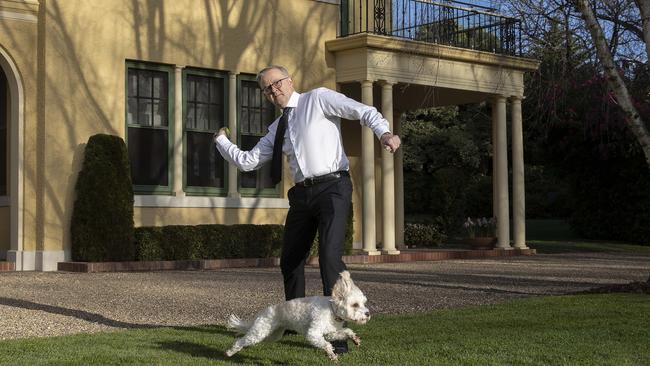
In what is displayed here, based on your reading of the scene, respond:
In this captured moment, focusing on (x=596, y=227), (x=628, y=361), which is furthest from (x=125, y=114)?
(x=596, y=227)

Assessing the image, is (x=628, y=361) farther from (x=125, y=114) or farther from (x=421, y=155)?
(x=421, y=155)

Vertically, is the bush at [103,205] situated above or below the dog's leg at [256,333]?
above

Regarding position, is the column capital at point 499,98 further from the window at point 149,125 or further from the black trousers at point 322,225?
the black trousers at point 322,225

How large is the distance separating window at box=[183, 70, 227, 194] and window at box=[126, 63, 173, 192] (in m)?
0.38

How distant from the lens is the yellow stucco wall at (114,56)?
50.9ft

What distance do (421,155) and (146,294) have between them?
2238 cm

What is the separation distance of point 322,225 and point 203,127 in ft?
36.3

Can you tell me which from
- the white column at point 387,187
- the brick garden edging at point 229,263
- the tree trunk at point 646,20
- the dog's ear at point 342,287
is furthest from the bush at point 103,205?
the dog's ear at point 342,287

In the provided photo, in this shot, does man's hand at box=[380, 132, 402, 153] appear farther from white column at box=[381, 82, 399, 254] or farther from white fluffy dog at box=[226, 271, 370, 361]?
white column at box=[381, 82, 399, 254]

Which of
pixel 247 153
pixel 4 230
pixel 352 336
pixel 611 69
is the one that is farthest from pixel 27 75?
pixel 352 336

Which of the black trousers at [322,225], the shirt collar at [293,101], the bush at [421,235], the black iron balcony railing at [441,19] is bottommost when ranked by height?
the bush at [421,235]

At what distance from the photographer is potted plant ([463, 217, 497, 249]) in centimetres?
2052

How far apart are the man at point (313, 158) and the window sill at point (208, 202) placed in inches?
383

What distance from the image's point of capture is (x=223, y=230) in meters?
16.4
